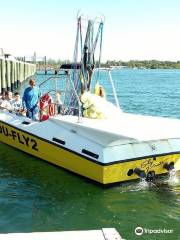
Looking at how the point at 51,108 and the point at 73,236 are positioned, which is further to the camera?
the point at 51,108

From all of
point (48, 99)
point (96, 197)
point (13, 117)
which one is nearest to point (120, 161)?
point (96, 197)

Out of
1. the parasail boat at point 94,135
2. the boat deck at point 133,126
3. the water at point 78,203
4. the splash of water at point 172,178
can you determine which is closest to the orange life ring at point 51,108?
the parasail boat at point 94,135

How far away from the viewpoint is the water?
24.5 feet

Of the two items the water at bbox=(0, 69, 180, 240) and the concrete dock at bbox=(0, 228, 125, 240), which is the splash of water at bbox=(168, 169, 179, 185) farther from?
the concrete dock at bbox=(0, 228, 125, 240)

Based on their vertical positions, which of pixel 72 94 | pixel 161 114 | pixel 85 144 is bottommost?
pixel 161 114

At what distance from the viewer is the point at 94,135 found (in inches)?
358

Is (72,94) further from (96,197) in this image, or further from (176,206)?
(176,206)

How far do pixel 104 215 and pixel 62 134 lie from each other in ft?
8.68

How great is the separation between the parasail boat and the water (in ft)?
0.95

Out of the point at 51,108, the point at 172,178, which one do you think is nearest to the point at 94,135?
the point at 172,178

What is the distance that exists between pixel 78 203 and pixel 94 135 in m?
1.51

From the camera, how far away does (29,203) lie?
27.9ft

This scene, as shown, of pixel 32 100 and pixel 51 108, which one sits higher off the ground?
pixel 32 100

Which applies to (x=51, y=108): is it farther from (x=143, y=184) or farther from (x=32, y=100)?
(x=143, y=184)
